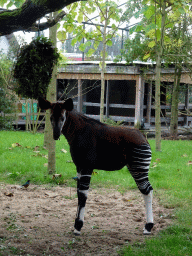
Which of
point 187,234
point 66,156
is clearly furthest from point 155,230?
point 66,156

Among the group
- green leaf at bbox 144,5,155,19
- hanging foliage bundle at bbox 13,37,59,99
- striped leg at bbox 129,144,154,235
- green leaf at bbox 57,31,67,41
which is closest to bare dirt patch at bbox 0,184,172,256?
striped leg at bbox 129,144,154,235

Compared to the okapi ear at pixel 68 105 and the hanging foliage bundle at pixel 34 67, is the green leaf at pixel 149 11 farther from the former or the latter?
the okapi ear at pixel 68 105

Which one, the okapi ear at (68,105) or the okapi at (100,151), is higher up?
the okapi ear at (68,105)

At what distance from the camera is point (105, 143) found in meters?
4.17

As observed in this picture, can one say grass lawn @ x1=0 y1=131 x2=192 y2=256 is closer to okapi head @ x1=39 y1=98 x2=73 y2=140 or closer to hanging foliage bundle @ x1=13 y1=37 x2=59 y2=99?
okapi head @ x1=39 y1=98 x2=73 y2=140

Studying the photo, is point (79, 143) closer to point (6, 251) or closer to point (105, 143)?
point (105, 143)

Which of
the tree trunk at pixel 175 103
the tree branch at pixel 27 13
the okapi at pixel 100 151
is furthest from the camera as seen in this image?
the tree trunk at pixel 175 103

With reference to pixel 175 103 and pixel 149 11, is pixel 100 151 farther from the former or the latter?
pixel 175 103

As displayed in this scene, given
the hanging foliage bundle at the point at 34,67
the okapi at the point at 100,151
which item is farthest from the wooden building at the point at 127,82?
the okapi at the point at 100,151

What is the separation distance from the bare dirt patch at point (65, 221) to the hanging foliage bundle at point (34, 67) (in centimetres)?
183

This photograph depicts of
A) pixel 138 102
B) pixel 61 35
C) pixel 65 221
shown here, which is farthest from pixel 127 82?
pixel 65 221

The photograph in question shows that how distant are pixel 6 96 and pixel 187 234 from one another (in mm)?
13682

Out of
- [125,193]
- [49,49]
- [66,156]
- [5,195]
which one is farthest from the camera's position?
[66,156]

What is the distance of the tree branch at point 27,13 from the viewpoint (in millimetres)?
3439
